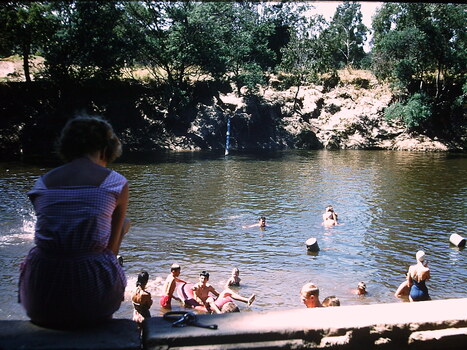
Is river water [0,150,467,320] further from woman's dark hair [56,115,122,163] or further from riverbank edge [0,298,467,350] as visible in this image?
woman's dark hair [56,115,122,163]

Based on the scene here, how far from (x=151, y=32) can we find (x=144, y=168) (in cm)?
1645

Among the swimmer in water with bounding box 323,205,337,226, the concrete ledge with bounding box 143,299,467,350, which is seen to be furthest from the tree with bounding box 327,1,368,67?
the concrete ledge with bounding box 143,299,467,350

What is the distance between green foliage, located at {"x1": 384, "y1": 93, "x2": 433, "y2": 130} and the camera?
4019cm

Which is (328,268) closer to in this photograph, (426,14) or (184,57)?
(184,57)

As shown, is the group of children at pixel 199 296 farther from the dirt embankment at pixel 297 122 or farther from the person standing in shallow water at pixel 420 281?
the dirt embankment at pixel 297 122

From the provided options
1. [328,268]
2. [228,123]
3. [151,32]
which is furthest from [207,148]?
[328,268]

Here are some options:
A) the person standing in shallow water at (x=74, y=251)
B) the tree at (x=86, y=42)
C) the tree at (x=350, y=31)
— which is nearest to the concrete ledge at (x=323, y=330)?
the person standing in shallow water at (x=74, y=251)

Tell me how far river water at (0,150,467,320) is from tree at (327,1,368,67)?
33.1 metres

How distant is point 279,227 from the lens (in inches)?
642

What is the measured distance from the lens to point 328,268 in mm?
12320

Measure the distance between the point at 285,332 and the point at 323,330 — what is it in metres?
0.25

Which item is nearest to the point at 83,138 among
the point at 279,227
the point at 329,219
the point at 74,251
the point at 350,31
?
the point at 74,251

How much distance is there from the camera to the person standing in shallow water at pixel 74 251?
8.52 feet

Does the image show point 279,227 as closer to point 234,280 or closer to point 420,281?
point 234,280
